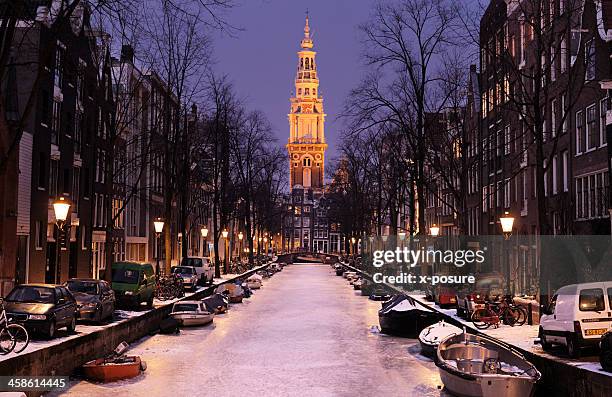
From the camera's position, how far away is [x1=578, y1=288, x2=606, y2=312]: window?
2367 cm

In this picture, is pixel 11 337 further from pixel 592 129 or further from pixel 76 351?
pixel 592 129

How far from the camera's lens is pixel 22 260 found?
45.3 m

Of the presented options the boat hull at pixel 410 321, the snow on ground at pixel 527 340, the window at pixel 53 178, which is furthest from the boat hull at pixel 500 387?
the window at pixel 53 178

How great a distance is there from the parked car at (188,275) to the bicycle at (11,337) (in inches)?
Result: 1301

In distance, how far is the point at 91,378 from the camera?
2662 centimetres

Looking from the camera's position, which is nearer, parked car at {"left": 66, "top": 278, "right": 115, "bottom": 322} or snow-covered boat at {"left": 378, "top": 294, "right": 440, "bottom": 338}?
parked car at {"left": 66, "top": 278, "right": 115, "bottom": 322}

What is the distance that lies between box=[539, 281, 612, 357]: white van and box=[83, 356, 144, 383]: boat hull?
44.8 ft

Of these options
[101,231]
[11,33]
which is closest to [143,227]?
[101,231]

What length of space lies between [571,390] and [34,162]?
35094mm

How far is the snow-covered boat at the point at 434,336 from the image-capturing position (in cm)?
3155

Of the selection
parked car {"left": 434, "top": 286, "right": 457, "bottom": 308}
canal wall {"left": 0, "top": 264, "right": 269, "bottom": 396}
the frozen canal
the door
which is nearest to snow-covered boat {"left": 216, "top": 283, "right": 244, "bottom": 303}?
the frozen canal

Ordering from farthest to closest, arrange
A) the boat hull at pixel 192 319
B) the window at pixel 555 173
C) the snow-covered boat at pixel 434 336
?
the window at pixel 555 173 < the boat hull at pixel 192 319 < the snow-covered boat at pixel 434 336

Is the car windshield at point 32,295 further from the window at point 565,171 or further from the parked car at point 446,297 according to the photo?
the window at point 565,171

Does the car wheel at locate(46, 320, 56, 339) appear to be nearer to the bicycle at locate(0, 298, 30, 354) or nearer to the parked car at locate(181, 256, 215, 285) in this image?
the bicycle at locate(0, 298, 30, 354)
